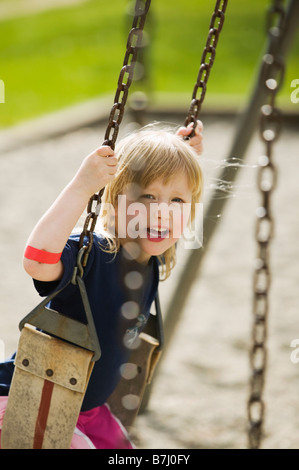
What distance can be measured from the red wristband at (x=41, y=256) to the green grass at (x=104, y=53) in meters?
4.36

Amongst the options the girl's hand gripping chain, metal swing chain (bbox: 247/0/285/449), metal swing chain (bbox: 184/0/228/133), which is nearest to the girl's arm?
the girl's hand gripping chain

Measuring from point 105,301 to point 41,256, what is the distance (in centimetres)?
20

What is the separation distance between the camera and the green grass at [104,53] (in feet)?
19.9

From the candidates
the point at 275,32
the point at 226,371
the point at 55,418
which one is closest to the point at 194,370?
the point at 226,371

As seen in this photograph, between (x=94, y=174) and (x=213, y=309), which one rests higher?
(x=94, y=174)

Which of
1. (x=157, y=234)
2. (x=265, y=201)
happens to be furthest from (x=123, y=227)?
(x=265, y=201)

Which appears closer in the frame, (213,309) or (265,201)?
(265,201)

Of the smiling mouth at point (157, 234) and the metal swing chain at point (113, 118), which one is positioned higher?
the metal swing chain at point (113, 118)

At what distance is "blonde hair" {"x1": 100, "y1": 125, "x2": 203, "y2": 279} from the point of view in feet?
3.81

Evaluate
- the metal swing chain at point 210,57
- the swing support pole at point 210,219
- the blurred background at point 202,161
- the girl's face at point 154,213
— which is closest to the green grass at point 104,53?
the blurred background at point 202,161

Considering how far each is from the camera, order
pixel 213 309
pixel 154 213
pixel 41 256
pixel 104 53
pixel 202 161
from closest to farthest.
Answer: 1. pixel 41 256
2. pixel 154 213
3. pixel 202 161
4. pixel 213 309
5. pixel 104 53

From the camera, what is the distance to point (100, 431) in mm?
1341

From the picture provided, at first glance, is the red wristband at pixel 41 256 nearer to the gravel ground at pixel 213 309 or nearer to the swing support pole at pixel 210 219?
the gravel ground at pixel 213 309

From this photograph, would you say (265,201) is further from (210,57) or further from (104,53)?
(104,53)
